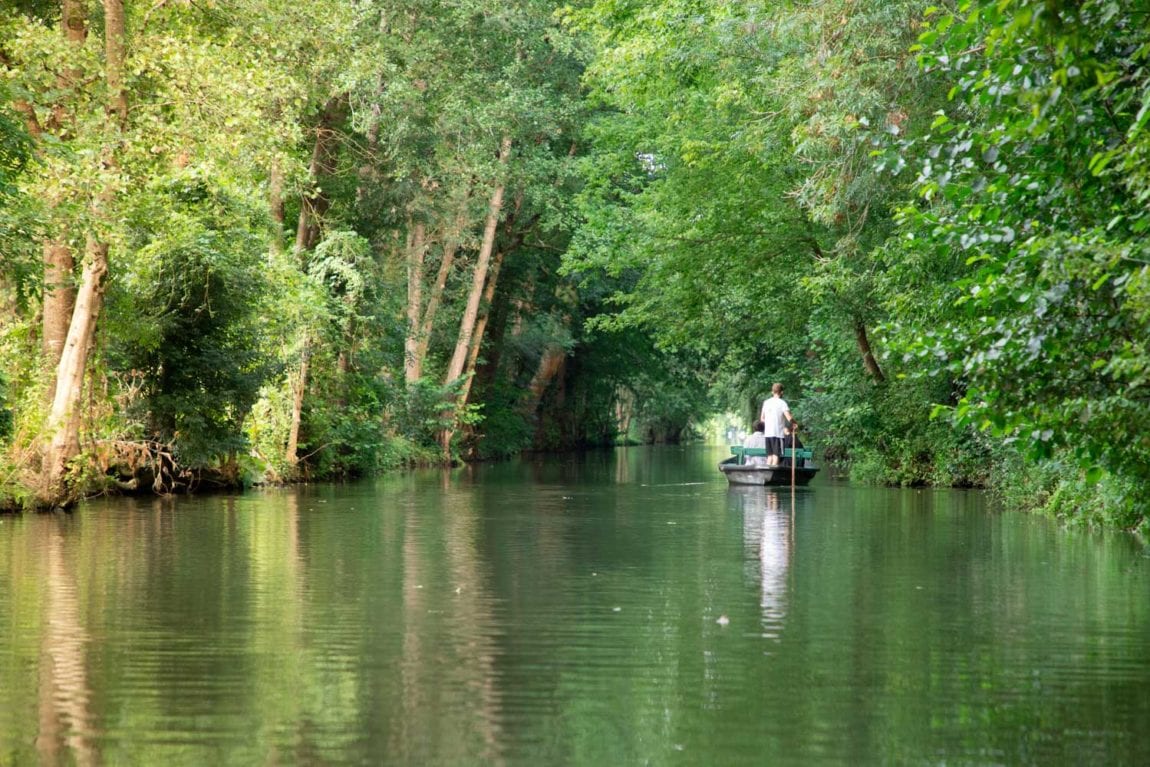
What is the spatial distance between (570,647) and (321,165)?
27089mm

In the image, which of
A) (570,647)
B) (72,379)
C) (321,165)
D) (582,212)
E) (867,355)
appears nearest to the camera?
(570,647)

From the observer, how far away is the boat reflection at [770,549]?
1138 centimetres

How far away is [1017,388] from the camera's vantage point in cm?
992

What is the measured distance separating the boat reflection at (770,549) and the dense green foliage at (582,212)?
6.54 ft

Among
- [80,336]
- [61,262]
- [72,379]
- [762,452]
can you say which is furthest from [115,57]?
[762,452]

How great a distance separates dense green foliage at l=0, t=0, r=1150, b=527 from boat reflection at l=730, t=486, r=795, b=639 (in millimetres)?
1993

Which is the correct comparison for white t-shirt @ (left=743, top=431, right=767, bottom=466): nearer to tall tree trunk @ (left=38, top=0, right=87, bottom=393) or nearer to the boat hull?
the boat hull

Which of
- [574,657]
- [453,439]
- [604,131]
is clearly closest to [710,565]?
[574,657]

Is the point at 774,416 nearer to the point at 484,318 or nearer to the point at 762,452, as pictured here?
the point at 762,452

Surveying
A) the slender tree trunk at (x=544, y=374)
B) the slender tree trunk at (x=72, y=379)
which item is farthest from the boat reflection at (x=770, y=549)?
the slender tree trunk at (x=544, y=374)

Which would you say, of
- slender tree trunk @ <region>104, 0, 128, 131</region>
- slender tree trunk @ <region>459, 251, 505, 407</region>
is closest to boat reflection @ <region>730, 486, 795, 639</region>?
slender tree trunk @ <region>104, 0, 128, 131</region>

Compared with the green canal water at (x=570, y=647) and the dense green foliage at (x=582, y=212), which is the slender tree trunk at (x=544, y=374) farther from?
the green canal water at (x=570, y=647)

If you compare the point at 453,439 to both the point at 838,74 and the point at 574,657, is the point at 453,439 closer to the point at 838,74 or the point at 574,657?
the point at 838,74

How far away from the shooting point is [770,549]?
54.8 ft
